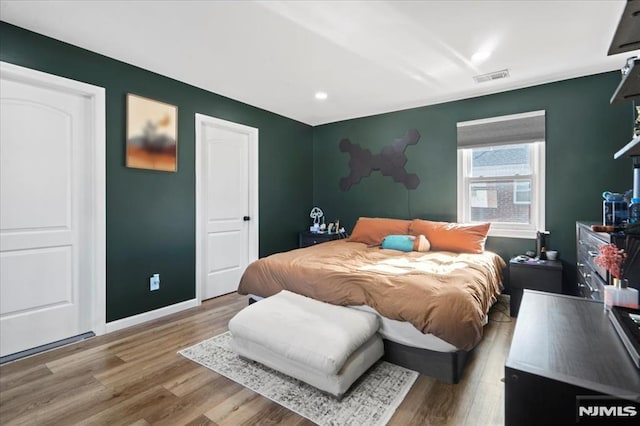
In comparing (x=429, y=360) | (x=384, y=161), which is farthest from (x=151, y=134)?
(x=429, y=360)

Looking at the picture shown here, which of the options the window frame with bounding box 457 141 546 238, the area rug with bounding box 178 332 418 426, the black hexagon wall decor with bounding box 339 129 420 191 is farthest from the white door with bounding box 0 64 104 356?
the window frame with bounding box 457 141 546 238

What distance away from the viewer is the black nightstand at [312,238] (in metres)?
4.61

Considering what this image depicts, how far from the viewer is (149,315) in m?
3.10

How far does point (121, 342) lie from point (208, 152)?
7.14 ft

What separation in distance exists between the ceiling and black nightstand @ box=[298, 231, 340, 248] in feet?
6.72

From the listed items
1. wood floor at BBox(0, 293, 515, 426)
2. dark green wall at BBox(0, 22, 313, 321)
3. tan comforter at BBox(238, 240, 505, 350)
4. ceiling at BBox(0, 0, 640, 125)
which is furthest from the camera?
dark green wall at BBox(0, 22, 313, 321)

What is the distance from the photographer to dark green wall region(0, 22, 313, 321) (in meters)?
2.54

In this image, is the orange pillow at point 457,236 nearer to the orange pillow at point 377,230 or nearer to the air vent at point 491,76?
the orange pillow at point 377,230

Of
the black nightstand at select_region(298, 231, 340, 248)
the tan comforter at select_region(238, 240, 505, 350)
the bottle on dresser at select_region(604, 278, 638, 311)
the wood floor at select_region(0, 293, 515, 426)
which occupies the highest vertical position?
the bottle on dresser at select_region(604, 278, 638, 311)

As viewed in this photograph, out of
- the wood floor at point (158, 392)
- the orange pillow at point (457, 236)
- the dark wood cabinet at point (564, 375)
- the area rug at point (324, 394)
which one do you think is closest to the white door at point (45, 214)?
the wood floor at point (158, 392)

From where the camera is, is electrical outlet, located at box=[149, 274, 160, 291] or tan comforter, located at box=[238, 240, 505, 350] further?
electrical outlet, located at box=[149, 274, 160, 291]

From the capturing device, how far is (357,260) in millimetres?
2994

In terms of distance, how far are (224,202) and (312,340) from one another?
258 cm

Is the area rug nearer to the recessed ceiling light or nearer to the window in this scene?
the window
